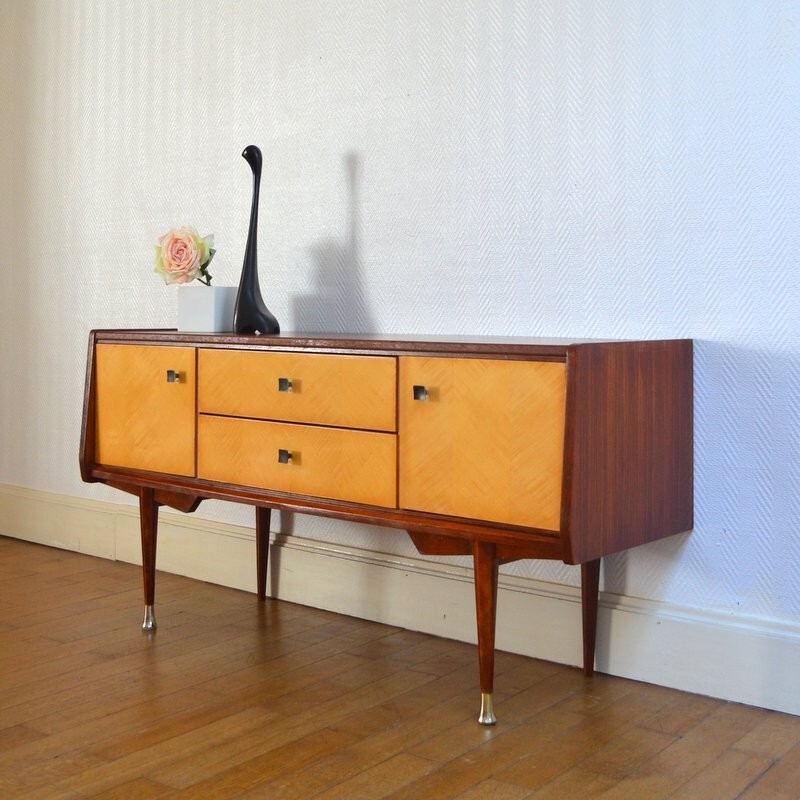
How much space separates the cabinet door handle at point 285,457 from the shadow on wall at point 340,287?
0.55 meters

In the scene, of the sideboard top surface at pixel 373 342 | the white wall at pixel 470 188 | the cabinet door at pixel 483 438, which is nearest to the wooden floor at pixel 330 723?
the white wall at pixel 470 188

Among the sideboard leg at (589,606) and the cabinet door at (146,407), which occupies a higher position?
the cabinet door at (146,407)

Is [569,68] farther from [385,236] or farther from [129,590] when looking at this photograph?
[129,590]

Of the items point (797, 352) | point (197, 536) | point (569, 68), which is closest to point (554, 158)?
point (569, 68)

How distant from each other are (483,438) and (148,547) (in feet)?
3.37

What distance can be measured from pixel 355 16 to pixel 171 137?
0.75m

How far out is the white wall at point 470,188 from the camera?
78.5 inches

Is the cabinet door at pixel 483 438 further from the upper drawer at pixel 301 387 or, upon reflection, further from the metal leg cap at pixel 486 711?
the metal leg cap at pixel 486 711

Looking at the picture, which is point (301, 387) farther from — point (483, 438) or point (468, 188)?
point (468, 188)

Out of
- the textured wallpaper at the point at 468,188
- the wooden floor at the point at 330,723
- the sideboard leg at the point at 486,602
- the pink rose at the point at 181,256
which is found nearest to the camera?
the wooden floor at the point at 330,723

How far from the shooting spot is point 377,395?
200 centimetres

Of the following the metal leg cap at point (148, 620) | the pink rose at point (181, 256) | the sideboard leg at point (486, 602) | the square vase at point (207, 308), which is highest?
the pink rose at point (181, 256)

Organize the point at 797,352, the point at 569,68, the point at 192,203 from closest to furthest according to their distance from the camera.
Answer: the point at 797,352 < the point at 569,68 < the point at 192,203

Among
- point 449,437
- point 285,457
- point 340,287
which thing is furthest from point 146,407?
point 449,437
